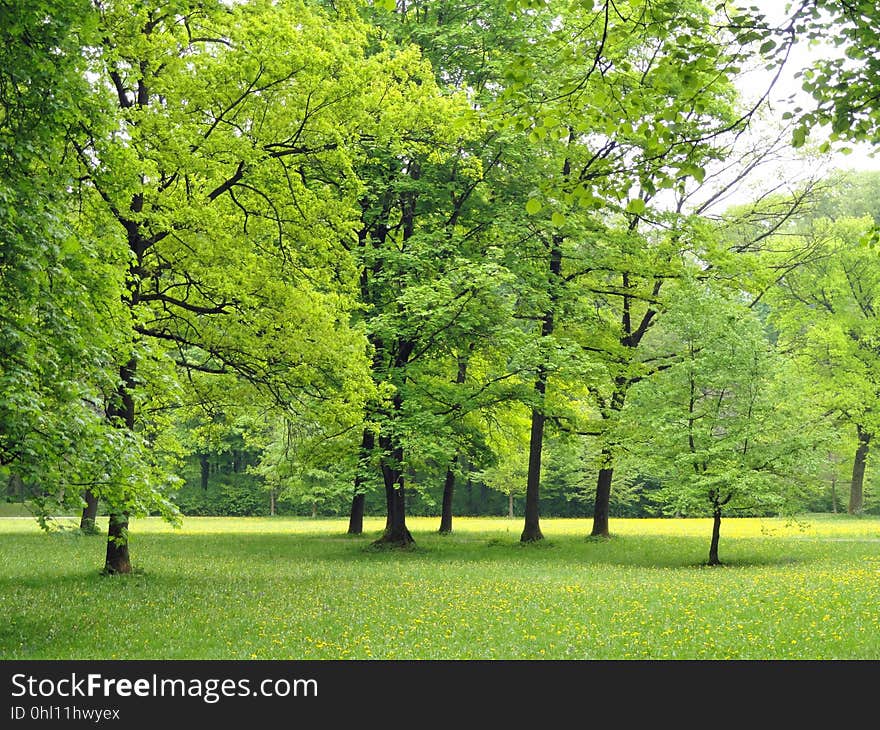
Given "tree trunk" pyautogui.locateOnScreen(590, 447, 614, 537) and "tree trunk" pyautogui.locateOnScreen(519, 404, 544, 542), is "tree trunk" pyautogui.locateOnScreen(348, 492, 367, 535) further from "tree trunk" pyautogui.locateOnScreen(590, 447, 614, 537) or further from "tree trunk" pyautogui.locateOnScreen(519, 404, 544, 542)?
"tree trunk" pyautogui.locateOnScreen(590, 447, 614, 537)

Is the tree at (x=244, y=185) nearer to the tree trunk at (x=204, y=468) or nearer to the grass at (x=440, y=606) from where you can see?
the grass at (x=440, y=606)

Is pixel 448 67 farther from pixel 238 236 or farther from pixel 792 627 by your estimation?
pixel 792 627

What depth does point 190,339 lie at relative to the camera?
1944 cm

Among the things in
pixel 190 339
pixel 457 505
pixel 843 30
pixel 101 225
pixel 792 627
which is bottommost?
pixel 457 505


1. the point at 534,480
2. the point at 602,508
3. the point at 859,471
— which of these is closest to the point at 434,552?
the point at 534,480

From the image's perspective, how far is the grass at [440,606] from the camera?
1089 centimetres

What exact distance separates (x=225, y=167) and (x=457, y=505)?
50343 mm

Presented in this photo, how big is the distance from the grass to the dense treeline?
5.87 ft

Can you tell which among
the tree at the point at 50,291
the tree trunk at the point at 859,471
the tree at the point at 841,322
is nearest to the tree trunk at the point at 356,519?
the tree at the point at 841,322

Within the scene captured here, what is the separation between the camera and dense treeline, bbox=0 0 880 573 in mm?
9578

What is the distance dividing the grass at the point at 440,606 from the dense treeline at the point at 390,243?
Result: 1790 millimetres

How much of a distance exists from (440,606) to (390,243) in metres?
16.6

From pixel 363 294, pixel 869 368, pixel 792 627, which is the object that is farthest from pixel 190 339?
pixel 869 368

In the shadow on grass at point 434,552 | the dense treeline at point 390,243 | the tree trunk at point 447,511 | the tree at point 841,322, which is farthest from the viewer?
the tree at point 841,322
